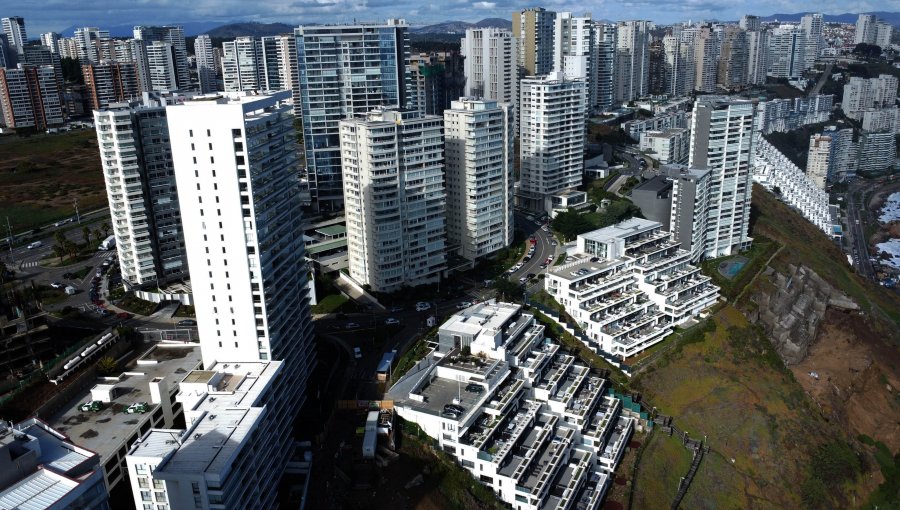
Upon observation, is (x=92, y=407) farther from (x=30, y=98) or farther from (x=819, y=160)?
(x=819, y=160)

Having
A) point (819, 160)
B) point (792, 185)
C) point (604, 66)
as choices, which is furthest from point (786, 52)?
point (792, 185)

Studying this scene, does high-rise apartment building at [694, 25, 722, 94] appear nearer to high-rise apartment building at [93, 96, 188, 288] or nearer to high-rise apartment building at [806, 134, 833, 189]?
high-rise apartment building at [806, 134, 833, 189]

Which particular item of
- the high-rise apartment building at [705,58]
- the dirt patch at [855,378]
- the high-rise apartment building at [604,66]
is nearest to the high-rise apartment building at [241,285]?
the dirt patch at [855,378]

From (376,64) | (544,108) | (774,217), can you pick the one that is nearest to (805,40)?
(774,217)

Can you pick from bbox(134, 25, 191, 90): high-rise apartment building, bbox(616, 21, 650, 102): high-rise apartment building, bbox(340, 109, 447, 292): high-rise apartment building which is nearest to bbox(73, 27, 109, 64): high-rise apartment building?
bbox(134, 25, 191, 90): high-rise apartment building

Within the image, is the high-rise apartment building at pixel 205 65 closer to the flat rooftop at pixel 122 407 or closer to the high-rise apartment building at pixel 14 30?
the high-rise apartment building at pixel 14 30

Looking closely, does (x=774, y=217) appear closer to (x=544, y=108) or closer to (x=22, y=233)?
(x=544, y=108)
